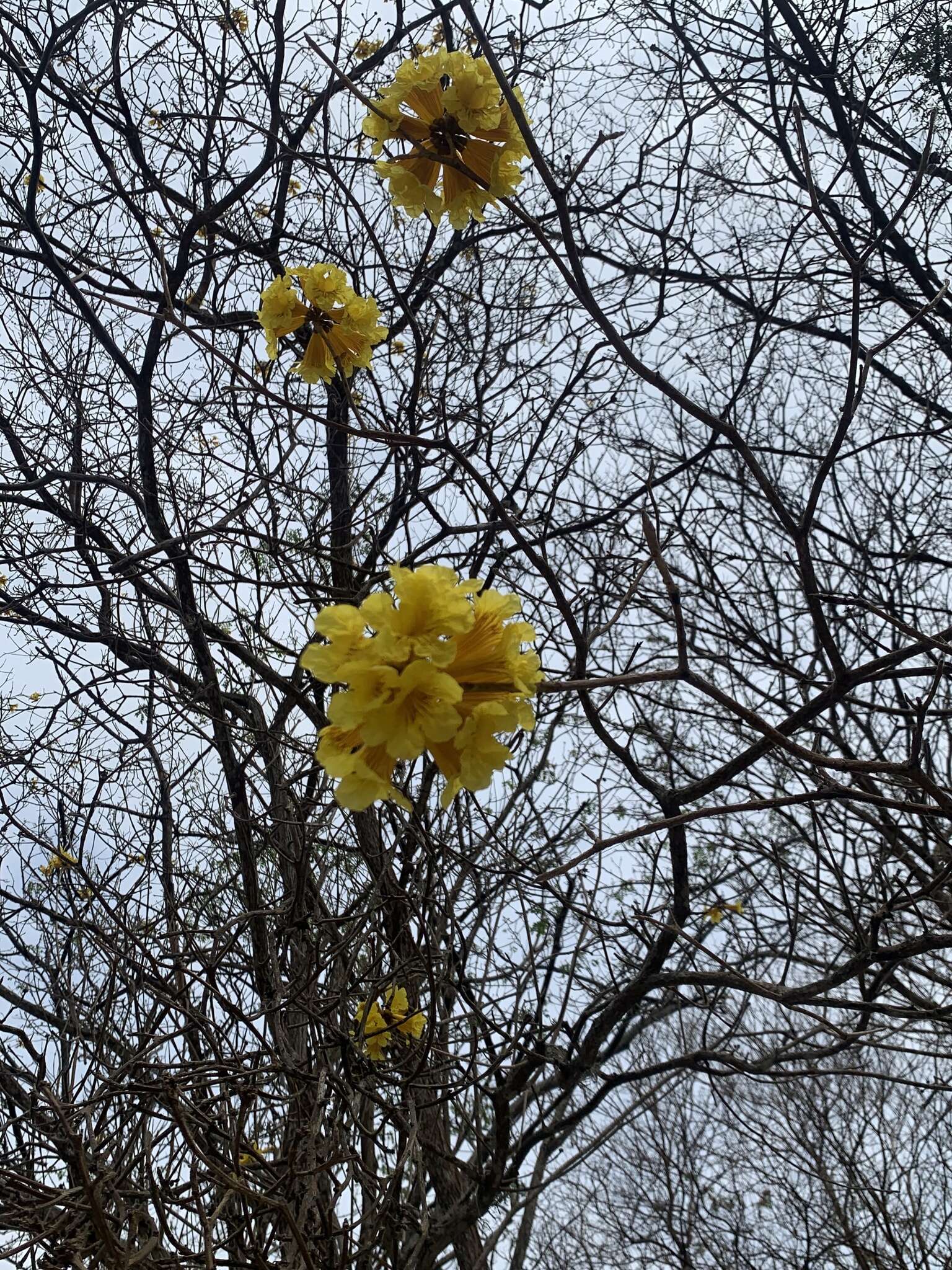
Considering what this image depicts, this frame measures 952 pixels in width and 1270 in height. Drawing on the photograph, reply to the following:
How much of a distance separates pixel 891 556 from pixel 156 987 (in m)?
3.66

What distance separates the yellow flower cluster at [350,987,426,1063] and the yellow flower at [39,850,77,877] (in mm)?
1047

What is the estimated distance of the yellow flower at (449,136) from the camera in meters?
2.21

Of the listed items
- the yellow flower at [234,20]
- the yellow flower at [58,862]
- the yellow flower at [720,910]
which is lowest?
the yellow flower at [58,862]

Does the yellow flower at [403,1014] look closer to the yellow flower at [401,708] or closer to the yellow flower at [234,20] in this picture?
the yellow flower at [401,708]

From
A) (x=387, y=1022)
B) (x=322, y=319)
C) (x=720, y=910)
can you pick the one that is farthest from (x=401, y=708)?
(x=720, y=910)

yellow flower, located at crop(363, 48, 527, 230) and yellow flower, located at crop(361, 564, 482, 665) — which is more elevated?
yellow flower, located at crop(363, 48, 527, 230)

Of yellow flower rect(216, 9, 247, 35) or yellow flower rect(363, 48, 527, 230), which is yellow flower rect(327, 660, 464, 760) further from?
yellow flower rect(216, 9, 247, 35)

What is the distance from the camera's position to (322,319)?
2.79m

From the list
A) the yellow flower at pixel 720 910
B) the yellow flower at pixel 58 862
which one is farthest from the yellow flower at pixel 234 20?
the yellow flower at pixel 720 910

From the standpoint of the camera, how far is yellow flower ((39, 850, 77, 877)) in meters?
3.20

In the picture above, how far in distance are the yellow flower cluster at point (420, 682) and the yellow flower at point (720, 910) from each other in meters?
3.83

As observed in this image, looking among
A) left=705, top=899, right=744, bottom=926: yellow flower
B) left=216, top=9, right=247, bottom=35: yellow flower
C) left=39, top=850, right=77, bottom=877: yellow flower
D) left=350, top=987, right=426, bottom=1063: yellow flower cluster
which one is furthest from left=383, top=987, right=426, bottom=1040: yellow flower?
left=216, top=9, right=247, bottom=35: yellow flower

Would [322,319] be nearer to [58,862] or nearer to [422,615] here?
[422,615]

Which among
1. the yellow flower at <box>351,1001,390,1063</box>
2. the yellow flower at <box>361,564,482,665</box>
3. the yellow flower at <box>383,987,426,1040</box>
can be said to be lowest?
the yellow flower at <box>361,564,482,665</box>
